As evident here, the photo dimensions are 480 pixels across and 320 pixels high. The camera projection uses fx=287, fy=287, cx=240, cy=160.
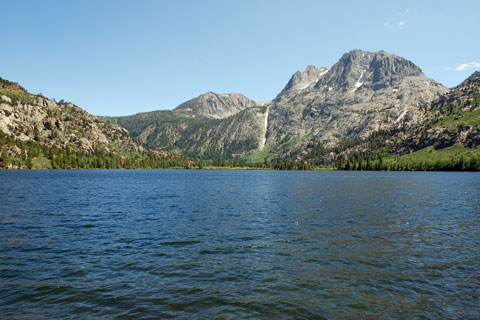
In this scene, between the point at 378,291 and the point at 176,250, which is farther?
the point at 176,250

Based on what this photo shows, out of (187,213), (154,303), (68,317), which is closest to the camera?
(68,317)

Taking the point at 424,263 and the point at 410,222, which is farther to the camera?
the point at 410,222

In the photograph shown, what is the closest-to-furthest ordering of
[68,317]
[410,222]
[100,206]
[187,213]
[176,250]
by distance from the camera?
[68,317], [176,250], [410,222], [187,213], [100,206]

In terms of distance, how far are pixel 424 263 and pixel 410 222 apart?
75.9ft

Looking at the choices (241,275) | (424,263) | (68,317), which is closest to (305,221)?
(424,263)

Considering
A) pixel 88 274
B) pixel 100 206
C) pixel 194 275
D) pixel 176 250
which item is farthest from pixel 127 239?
pixel 100 206

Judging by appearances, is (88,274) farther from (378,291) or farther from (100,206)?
(100,206)

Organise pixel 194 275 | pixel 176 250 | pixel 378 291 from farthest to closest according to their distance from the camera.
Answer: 1. pixel 176 250
2. pixel 194 275
3. pixel 378 291

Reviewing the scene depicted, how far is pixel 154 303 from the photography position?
1969 centimetres

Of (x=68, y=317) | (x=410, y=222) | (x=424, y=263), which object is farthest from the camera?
(x=410, y=222)

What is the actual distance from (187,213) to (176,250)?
80.7 feet

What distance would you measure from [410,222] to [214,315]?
43214 millimetres

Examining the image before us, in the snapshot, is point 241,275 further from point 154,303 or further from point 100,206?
point 100,206

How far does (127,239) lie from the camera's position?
36.7 meters
